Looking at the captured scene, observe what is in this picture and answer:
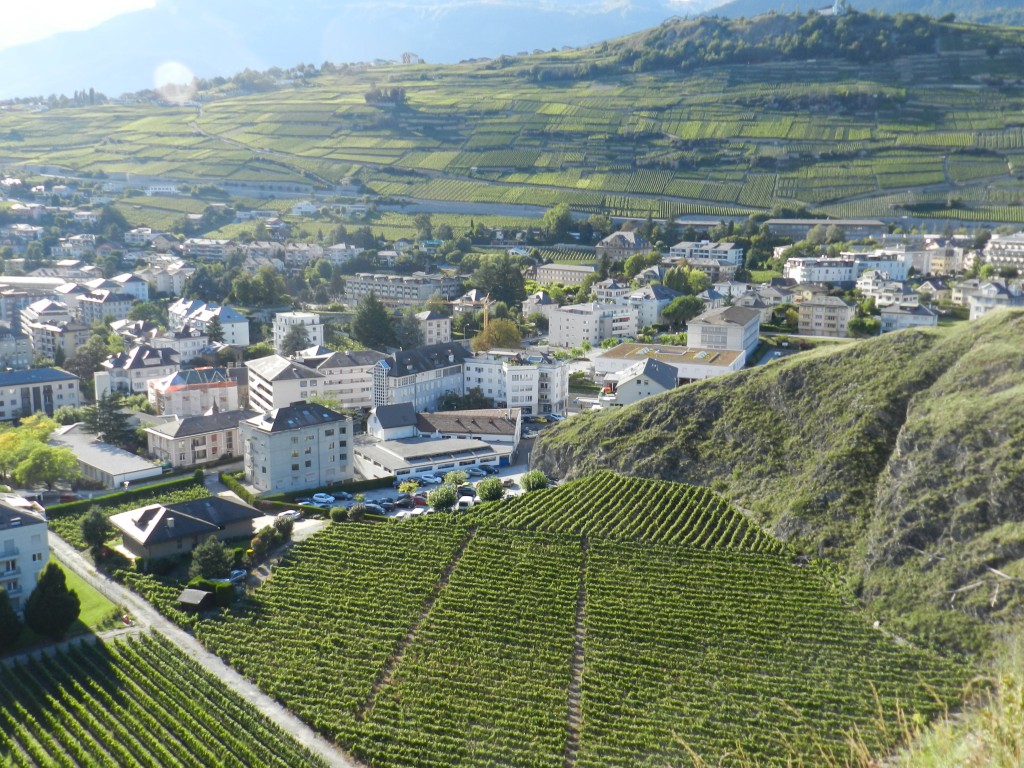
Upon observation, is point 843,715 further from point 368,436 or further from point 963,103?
point 963,103

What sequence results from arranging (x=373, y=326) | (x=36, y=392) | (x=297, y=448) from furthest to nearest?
(x=373, y=326)
(x=36, y=392)
(x=297, y=448)

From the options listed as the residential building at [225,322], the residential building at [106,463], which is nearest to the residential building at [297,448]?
the residential building at [106,463]

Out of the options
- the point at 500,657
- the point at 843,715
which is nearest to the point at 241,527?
the point at 500,657

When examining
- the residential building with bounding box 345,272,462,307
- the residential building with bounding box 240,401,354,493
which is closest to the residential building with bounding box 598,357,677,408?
the residential building with bounding box 240,401,354,493

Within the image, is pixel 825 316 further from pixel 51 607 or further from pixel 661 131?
pixel 661 131

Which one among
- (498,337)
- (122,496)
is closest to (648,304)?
(498,337)
